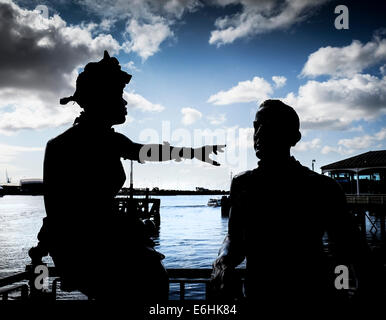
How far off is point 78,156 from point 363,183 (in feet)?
152

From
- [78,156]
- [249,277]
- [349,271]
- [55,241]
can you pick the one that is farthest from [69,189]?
[349,271]

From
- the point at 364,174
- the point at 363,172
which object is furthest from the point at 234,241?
the point at 364,174

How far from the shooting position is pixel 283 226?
1.39 meters

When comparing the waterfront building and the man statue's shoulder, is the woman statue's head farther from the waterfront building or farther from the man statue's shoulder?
the waterfront building

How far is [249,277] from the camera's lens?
1.42 meters

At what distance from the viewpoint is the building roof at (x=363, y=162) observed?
119ft

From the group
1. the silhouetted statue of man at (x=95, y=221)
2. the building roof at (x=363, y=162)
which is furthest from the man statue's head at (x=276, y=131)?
the building roof at (x=363, y=162)

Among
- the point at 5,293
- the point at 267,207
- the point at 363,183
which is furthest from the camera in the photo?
the point at 363,183

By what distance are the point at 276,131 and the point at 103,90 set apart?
1121mm

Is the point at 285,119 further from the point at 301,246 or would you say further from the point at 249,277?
the point at 249,277

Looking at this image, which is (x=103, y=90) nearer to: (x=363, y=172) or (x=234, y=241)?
(x=234, y=241)

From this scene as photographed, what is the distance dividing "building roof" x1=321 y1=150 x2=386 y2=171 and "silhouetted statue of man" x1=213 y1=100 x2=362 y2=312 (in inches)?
1614
